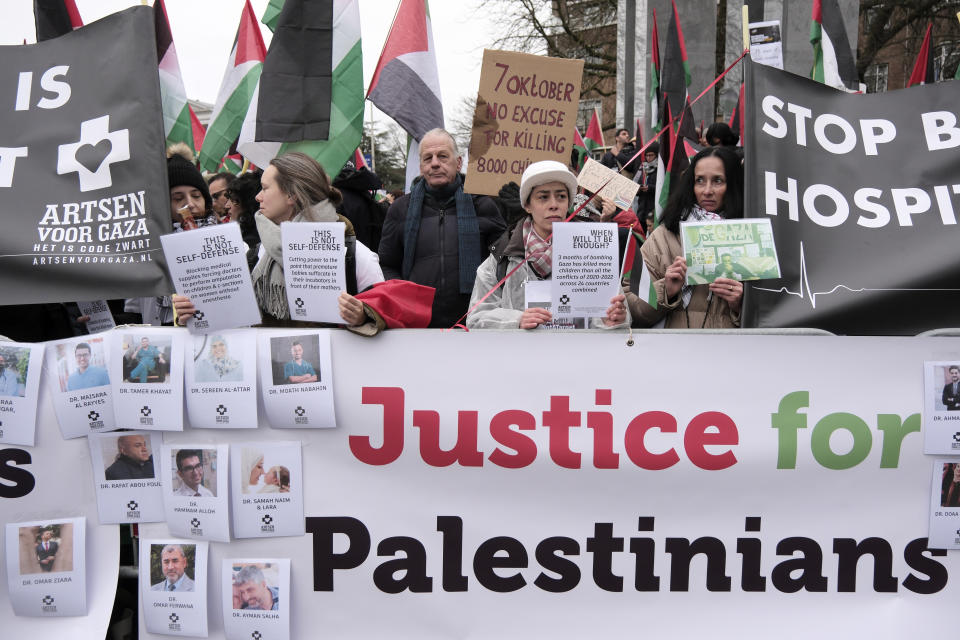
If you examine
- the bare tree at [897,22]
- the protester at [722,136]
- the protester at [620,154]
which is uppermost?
the bare tree at [897,22]

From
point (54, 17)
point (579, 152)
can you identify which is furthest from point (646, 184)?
point (54, 17)

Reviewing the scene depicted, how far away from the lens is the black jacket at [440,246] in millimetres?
4547

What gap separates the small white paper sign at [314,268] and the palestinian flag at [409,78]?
2289 millimetres

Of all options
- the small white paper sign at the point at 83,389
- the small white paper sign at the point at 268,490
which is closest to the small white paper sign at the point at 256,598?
the small white paper sign at the point at 268,490

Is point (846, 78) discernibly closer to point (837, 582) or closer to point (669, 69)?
point (669, 69)

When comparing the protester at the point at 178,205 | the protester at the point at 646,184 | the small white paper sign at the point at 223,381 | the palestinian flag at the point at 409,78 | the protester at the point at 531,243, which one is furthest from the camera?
the protester at the point at 646,184

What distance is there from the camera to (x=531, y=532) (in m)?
2.89

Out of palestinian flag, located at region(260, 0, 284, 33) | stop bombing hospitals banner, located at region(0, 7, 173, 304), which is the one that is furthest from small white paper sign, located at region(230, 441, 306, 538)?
palestinian flag, located at region(260, 0, 284, 33)

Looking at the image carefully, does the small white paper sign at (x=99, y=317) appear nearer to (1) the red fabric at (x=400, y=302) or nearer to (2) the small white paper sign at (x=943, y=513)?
(1) the red fabric at (x=400, y=302)

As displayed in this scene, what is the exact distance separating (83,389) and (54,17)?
7.56 ft

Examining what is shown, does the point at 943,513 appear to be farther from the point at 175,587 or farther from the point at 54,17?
the point at 54,17

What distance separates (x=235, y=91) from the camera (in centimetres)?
630

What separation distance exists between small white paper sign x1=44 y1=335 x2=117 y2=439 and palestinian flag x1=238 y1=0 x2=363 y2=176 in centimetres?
198

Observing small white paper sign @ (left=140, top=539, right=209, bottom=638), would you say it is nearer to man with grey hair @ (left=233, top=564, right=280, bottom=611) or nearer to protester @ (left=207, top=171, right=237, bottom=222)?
man with grey hair @ (left=233, top=564, right=280, bottom=611)
